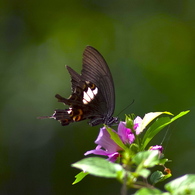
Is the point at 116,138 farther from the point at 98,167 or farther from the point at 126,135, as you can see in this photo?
the point at 98,167

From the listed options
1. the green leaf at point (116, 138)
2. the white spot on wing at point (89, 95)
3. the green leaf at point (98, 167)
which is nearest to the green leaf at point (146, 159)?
the green leaf at point (98, 167)

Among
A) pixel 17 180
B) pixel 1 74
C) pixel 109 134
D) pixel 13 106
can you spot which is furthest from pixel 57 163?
pixel 109 134

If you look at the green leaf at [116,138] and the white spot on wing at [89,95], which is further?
the white spot on wing at [89,95]

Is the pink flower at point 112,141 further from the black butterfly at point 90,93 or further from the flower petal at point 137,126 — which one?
the black butterfly at point 90,93

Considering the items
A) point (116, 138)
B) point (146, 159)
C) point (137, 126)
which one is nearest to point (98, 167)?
point (146, 159)

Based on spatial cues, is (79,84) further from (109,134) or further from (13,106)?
(13,106)
